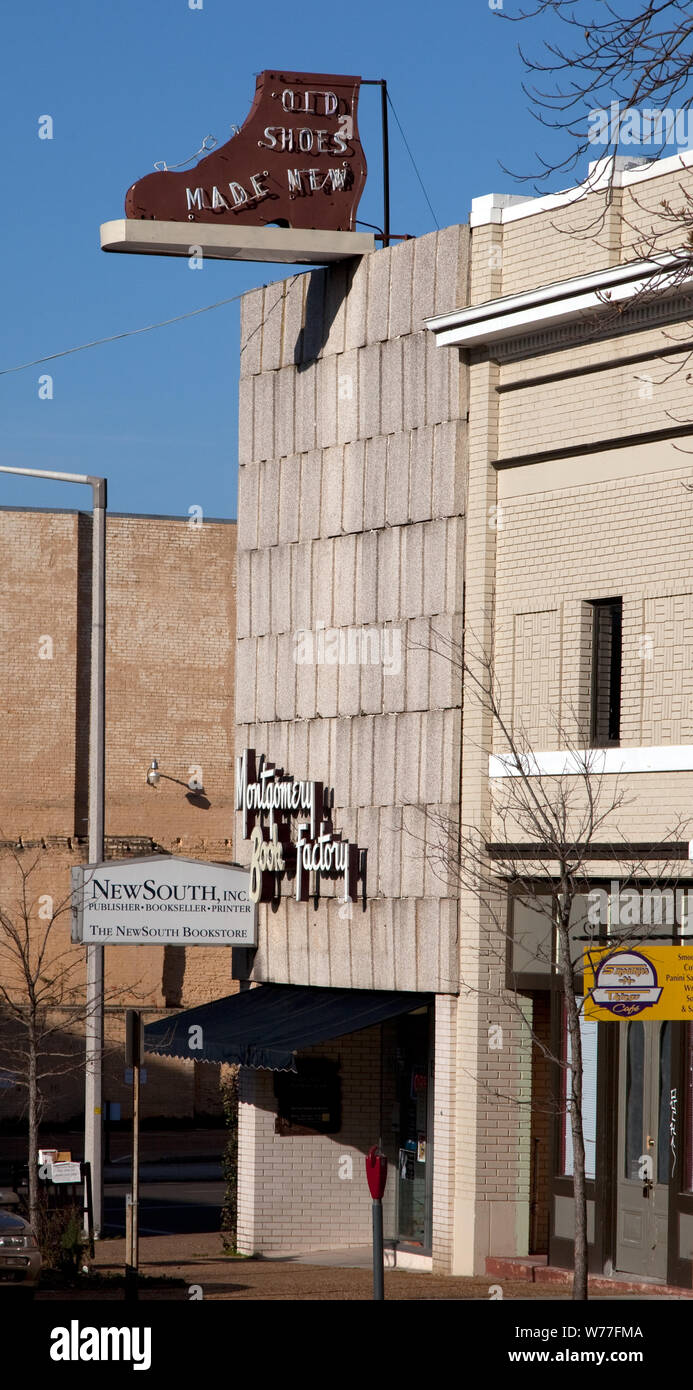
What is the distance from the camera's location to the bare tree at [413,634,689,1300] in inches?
779

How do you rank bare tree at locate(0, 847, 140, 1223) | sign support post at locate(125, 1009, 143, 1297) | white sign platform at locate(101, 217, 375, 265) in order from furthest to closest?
bare tree at locate(0, 847, 140, 1223), white sign platform at locate(101, 217, 375, 265), sign support post at locate(125, 1009, 143, 1297)

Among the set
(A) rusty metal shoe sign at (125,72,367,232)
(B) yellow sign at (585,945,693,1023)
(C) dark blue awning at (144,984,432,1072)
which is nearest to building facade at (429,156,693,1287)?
(B) yellow sign at (585,945,693,1023)

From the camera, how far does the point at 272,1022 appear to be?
24.0m

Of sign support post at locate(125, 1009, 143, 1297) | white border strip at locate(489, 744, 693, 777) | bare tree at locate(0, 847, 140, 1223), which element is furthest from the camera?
bare tree at locate(0, 847, 140, 1223)

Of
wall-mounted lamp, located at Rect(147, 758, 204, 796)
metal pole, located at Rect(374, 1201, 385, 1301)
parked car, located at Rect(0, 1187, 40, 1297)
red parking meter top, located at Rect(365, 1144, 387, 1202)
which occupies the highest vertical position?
wall-mounted lamp, located at Rect(147, 758, 204, 796)

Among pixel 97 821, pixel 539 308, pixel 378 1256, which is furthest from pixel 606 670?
pixel 97 821

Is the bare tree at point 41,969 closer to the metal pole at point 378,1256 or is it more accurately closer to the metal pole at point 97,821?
the metal pole at point 97,821

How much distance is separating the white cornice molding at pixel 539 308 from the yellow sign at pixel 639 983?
20.6ft

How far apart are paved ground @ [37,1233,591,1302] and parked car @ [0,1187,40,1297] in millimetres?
235

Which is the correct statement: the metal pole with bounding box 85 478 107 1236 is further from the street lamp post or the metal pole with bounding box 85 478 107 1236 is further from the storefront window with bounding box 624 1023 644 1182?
the storefront window with bounding box 624 1023 644 1182

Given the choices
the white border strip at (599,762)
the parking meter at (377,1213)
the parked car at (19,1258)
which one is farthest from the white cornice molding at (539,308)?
the parked car at (19,1258)

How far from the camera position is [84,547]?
51.3 metres

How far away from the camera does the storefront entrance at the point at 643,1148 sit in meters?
19.8
